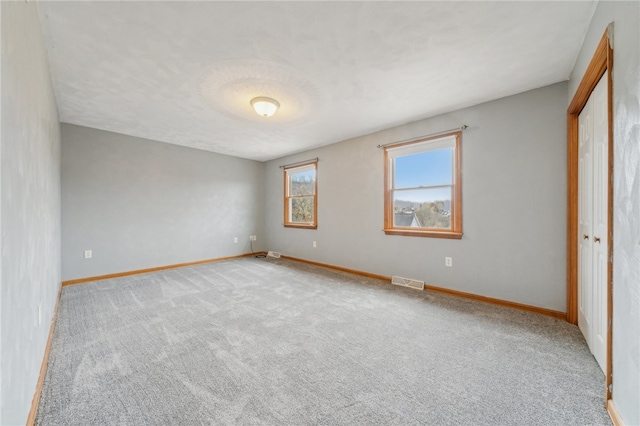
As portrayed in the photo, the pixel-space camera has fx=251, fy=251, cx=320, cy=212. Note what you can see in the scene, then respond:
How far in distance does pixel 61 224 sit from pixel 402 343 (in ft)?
15.7

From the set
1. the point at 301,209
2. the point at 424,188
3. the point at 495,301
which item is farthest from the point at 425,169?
the point at 301,209

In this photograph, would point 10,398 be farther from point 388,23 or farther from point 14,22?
point 388,23

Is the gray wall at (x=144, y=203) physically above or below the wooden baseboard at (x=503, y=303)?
above

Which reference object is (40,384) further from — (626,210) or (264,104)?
(626,210)

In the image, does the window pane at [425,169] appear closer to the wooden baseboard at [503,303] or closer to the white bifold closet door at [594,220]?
the white bifold closet door at [594,220]

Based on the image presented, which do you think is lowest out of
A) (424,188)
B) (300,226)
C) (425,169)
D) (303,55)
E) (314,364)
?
(314,364)

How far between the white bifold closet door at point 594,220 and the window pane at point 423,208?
51.0 inches

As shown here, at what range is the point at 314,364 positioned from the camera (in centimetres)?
181

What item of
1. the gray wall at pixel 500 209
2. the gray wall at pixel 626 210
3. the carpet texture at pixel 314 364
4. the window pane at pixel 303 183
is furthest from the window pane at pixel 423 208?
the gray wall at pixel 626 210

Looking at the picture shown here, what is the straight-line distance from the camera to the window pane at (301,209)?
5.36m

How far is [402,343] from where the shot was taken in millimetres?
2098

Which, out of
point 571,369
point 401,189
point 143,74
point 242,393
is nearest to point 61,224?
point 143,74

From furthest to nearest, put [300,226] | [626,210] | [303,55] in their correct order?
[300,226] → [303,55] → [626,210]

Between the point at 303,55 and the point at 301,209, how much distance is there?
A: 12.0 ft
